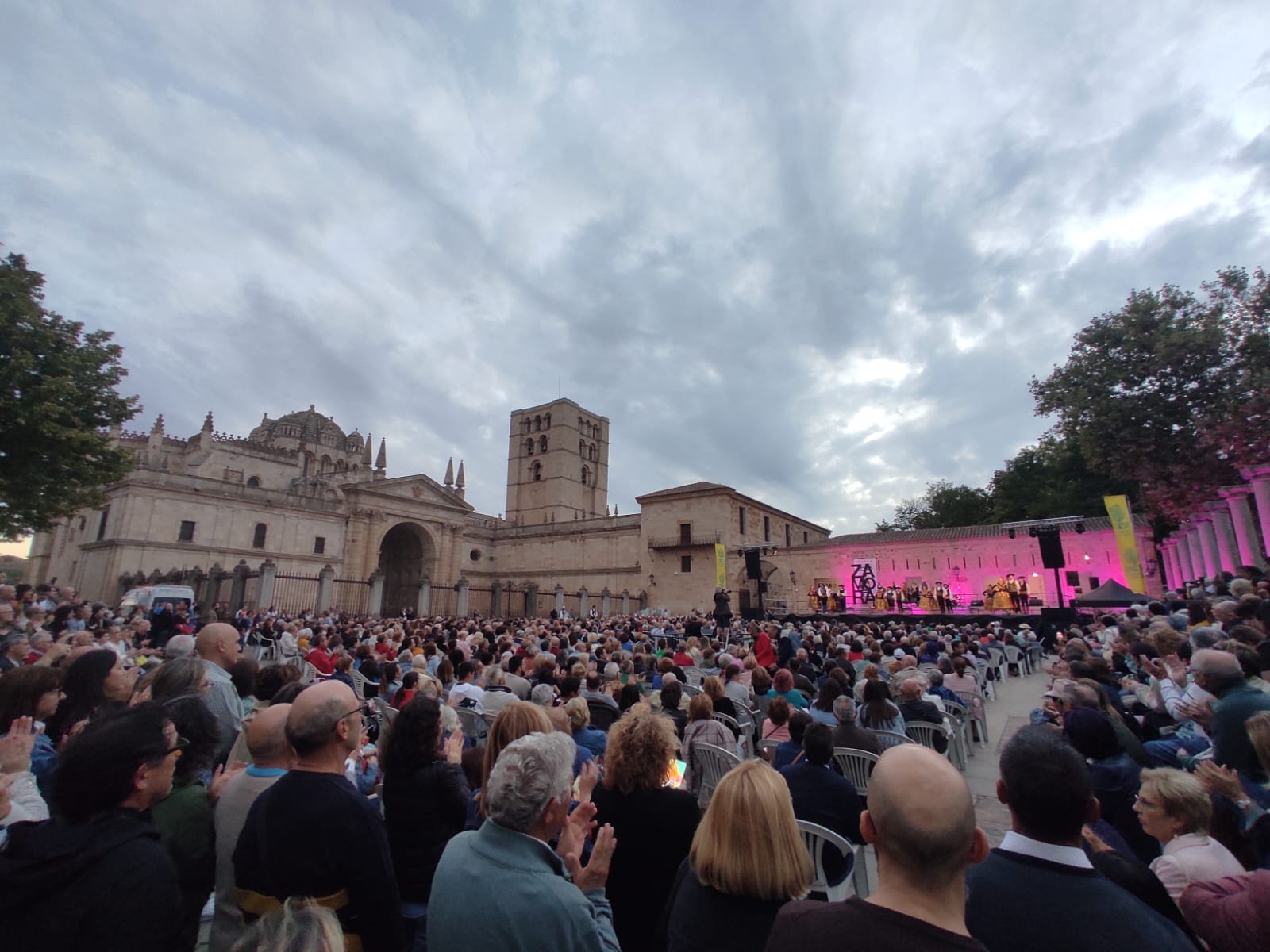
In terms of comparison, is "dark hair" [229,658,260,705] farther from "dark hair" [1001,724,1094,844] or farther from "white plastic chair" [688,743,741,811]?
"dark hair" [1001,724,1094,844]

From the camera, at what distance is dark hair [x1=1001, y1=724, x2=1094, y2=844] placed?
69.6 inches

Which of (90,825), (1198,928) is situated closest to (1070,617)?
(1198,928)

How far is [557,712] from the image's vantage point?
388 cm

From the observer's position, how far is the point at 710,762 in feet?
14.8

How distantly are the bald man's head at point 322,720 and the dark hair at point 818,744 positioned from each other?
2.49m

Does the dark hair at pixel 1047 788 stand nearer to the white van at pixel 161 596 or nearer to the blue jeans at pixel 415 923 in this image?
the blue jeans at pixel 415 923

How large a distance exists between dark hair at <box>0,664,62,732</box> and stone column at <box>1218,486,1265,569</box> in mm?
22437

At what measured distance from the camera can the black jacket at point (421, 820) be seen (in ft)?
8.95

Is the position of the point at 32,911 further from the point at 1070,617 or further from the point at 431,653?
the point at 1070,617

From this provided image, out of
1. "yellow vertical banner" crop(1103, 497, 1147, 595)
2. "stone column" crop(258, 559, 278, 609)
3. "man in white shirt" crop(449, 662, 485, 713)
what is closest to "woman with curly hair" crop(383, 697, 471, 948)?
"man in white shirt" crop(449, 662, 485, 713)

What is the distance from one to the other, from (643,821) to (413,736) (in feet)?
3.90

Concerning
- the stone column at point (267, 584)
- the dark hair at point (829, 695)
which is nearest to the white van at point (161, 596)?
the stone column at point (267, 584)

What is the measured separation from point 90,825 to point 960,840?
2.31 metres

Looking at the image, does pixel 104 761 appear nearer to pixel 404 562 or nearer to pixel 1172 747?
pixel 1172 747
